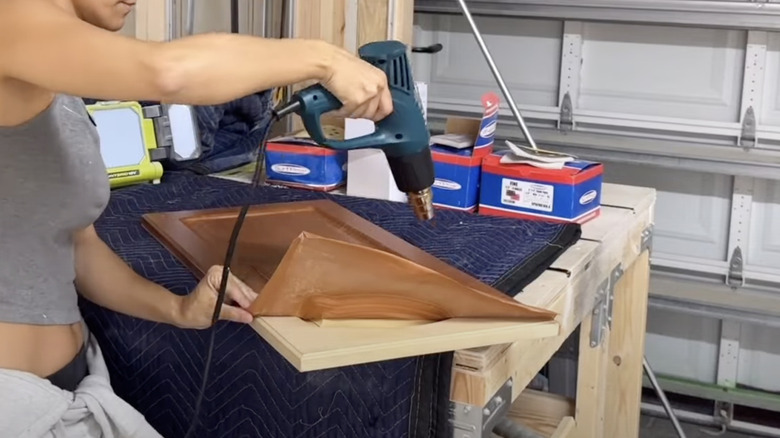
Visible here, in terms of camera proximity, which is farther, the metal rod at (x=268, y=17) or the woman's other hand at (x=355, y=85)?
the metal rod at (x=268, y=17)

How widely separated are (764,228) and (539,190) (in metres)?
1.48

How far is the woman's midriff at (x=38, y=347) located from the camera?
113cm

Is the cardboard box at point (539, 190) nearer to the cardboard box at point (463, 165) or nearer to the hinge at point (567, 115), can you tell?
the cardboard box at point (463, 165)

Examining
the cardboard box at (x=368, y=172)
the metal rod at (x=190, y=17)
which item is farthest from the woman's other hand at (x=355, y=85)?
the metal rod at (x=190, y=17)

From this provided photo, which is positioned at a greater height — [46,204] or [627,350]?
[46,204]

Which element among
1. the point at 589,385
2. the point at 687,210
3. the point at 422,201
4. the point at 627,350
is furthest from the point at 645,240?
the point at 687,210

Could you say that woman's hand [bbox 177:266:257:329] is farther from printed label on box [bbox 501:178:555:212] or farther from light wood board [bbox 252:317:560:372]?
printed label on box [bbox 501:178:555:212]

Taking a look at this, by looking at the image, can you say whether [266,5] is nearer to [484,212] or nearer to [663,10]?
[663,10]

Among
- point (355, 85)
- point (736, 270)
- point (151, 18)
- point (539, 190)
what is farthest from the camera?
point (736, 270)

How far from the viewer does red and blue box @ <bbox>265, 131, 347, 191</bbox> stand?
1.91 m

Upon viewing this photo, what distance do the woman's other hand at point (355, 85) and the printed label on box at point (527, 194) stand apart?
0.71 meters

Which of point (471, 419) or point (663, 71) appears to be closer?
point (471, 419)

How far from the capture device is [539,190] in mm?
1691

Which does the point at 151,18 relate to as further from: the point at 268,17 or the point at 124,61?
the point at 124,61
